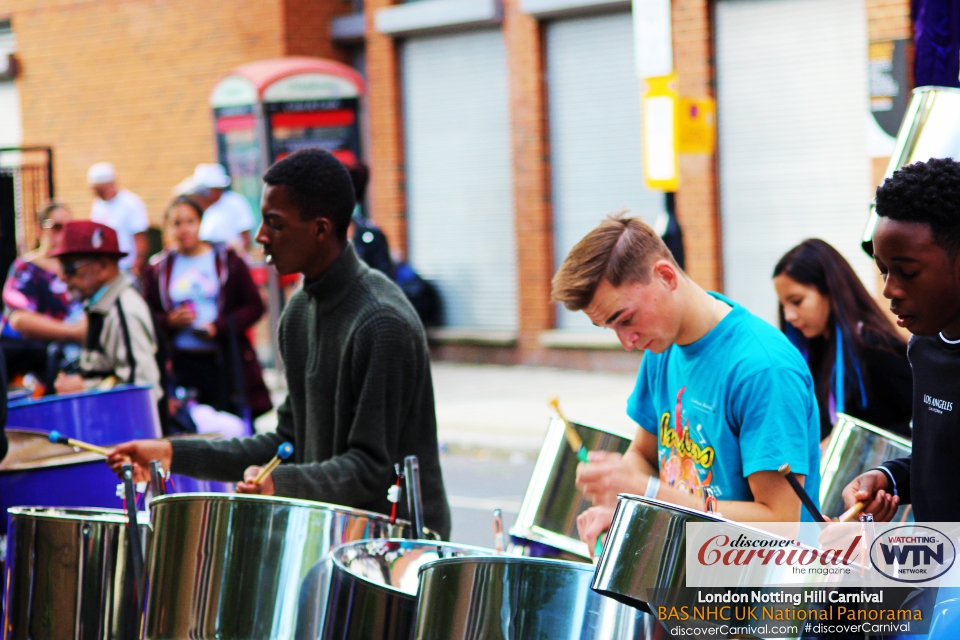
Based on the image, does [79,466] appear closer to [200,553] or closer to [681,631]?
[200,553]

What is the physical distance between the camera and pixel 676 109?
6785mm

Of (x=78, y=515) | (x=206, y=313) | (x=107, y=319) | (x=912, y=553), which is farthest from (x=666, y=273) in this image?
(x=206, y=313)

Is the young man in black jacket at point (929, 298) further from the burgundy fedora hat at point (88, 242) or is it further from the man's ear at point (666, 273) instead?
the burgundy fedora hat at point (88, 242)

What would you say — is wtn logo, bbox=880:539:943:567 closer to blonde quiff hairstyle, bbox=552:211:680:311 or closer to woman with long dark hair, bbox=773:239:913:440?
blonde quiff hairstyle, bbox=552:211:680:311

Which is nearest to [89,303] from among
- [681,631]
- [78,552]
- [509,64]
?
[78,552]

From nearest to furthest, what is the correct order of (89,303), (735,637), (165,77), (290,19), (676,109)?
(735,637) < (89,303) < (676,109) < (290,19) < (165,77)

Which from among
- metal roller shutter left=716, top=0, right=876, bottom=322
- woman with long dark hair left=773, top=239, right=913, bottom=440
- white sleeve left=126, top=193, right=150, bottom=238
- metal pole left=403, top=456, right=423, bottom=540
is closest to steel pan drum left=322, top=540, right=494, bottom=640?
metal pole left=403, top=456, right=423, bottom=540

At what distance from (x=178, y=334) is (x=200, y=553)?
150 inches

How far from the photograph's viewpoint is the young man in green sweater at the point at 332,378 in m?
2.65

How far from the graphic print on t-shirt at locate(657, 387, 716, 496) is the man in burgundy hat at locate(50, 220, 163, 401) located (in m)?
2.18

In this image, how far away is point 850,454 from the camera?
2.81 meters

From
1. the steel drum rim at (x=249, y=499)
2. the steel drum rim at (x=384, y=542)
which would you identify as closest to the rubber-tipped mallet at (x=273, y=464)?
the steel drum rim at (x=249, y=499)

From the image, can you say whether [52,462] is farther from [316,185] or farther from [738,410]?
[738,410]

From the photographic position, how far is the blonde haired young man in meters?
2.18
